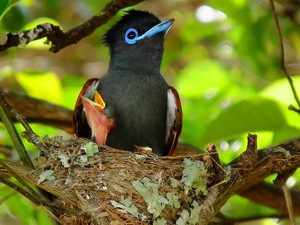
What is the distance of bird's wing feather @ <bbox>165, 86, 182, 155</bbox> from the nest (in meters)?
0.63

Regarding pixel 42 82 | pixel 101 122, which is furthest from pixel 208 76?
pixel 101 122

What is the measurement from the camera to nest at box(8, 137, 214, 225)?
11.1 feet

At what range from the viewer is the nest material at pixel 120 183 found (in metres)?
3.39

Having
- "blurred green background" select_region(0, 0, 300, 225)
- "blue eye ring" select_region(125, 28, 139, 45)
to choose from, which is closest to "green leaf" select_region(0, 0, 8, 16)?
"blurred green background" select_region(0, 0, 300, 225)

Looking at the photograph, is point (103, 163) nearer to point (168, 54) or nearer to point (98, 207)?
point (98, 207)

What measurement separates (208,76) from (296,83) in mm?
1815

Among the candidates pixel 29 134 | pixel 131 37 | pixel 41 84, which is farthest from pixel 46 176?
pixel 41 84

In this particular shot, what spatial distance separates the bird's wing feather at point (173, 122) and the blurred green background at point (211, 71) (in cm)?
16

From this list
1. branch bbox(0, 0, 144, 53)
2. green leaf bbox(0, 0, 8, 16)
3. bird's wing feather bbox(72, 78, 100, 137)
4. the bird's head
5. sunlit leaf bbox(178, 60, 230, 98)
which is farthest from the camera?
sunlit leaf bbox(178, 60, 230, 98)

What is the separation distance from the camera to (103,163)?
3691mm

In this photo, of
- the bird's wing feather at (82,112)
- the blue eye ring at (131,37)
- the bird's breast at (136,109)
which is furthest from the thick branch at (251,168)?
the blue eye ring at (131,37)

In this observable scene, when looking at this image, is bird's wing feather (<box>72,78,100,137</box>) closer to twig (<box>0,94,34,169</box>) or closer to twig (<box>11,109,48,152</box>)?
twig (<box>11,109,48,152</box>)

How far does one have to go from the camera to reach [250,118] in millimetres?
4301

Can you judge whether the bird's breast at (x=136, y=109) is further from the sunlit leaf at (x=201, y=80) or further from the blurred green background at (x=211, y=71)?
the sunlit leaf at (x=201, y=80)
